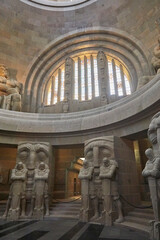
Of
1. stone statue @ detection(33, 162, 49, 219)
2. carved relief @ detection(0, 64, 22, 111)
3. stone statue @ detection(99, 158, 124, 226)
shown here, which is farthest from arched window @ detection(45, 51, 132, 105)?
stone statue @ detection(33, 162, 49, 219)

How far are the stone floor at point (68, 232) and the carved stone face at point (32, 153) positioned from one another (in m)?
2.28

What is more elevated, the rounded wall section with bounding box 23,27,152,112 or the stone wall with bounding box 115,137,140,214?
the rounded wall section with bounding box 23,27,152,112

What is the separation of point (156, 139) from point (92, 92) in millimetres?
7497

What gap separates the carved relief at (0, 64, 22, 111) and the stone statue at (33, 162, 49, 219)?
13.9 ft

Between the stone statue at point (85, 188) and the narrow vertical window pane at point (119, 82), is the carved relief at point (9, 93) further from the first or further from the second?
the narrow vertical window pane at point (119, 82)

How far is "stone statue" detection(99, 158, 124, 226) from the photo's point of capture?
205 inches

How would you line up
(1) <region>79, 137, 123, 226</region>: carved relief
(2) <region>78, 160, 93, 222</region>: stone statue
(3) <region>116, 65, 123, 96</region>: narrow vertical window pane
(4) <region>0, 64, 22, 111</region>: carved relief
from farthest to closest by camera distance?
1. (3) <region>116, 65, 123, 96</region>: narrow vertical window pane
2. (4) <region>0, 64, 22, 111</region>: carved relief
3. (2) <region>78, 160, 93, 222</region>: stone statue
4. (1) <region>79, 137, 123, 226</region>: carved relief

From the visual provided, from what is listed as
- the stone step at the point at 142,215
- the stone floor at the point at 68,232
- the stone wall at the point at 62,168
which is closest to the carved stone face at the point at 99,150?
the stone step at the point at 142,215

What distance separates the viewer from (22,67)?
11.9 meters

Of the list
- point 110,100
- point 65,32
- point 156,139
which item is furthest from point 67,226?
point 65,32

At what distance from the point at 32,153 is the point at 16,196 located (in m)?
1.66

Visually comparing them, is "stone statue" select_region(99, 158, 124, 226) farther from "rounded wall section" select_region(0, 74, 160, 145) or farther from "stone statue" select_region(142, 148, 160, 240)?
"stone statue" select_region(142, 148, 160, 240)

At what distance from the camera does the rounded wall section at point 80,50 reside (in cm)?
1046

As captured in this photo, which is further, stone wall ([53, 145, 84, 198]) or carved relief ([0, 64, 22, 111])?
stone wall ([53, 145, 84, 198])
